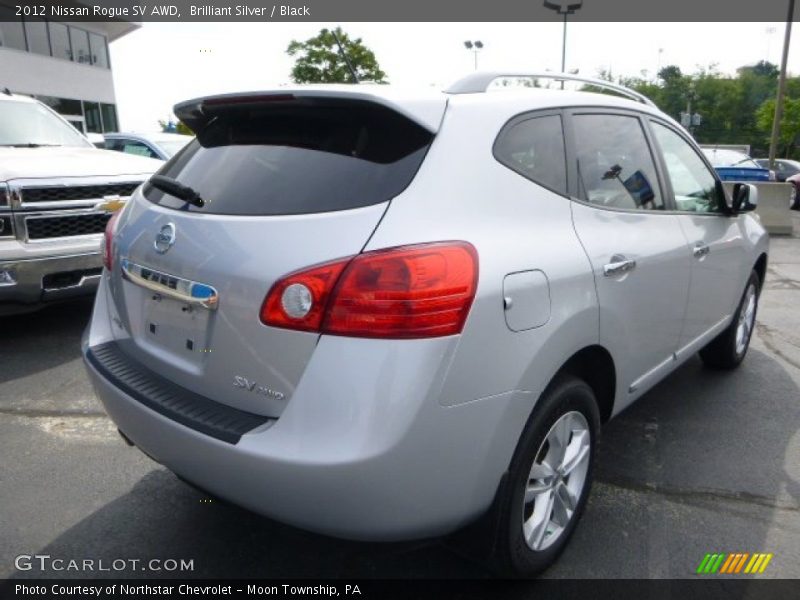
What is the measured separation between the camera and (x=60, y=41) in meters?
28.5

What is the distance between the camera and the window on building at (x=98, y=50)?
31344 millimetres

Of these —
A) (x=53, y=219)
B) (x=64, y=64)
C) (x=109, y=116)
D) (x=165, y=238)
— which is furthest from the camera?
(x=109, y=116)

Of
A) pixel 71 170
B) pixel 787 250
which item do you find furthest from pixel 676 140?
pixel 787 250

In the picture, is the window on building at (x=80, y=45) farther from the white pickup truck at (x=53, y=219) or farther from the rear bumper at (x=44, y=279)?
the rear bumper at (x=44, y=279)

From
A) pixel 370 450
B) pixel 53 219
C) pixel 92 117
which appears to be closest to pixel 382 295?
pixel 370 450

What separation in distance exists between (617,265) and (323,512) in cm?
143

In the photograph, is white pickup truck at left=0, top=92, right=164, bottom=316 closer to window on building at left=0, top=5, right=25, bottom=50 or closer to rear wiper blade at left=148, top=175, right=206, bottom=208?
rear wiper blade at left=148, top=175, right=206, bottom=208

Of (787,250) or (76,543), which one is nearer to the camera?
(76,543)

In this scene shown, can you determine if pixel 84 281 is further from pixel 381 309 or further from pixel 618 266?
pixel 618 266

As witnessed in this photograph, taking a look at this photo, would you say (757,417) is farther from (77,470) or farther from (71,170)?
(71,170)

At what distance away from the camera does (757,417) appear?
3.70 m

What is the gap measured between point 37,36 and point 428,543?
3195cm

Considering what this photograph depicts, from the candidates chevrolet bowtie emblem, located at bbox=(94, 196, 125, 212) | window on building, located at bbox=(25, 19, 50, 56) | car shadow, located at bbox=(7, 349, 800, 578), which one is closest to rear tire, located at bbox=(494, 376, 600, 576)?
car shadow, located at bbox=(7, 349, 800, 578)

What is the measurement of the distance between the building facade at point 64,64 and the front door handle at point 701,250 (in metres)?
27.7
